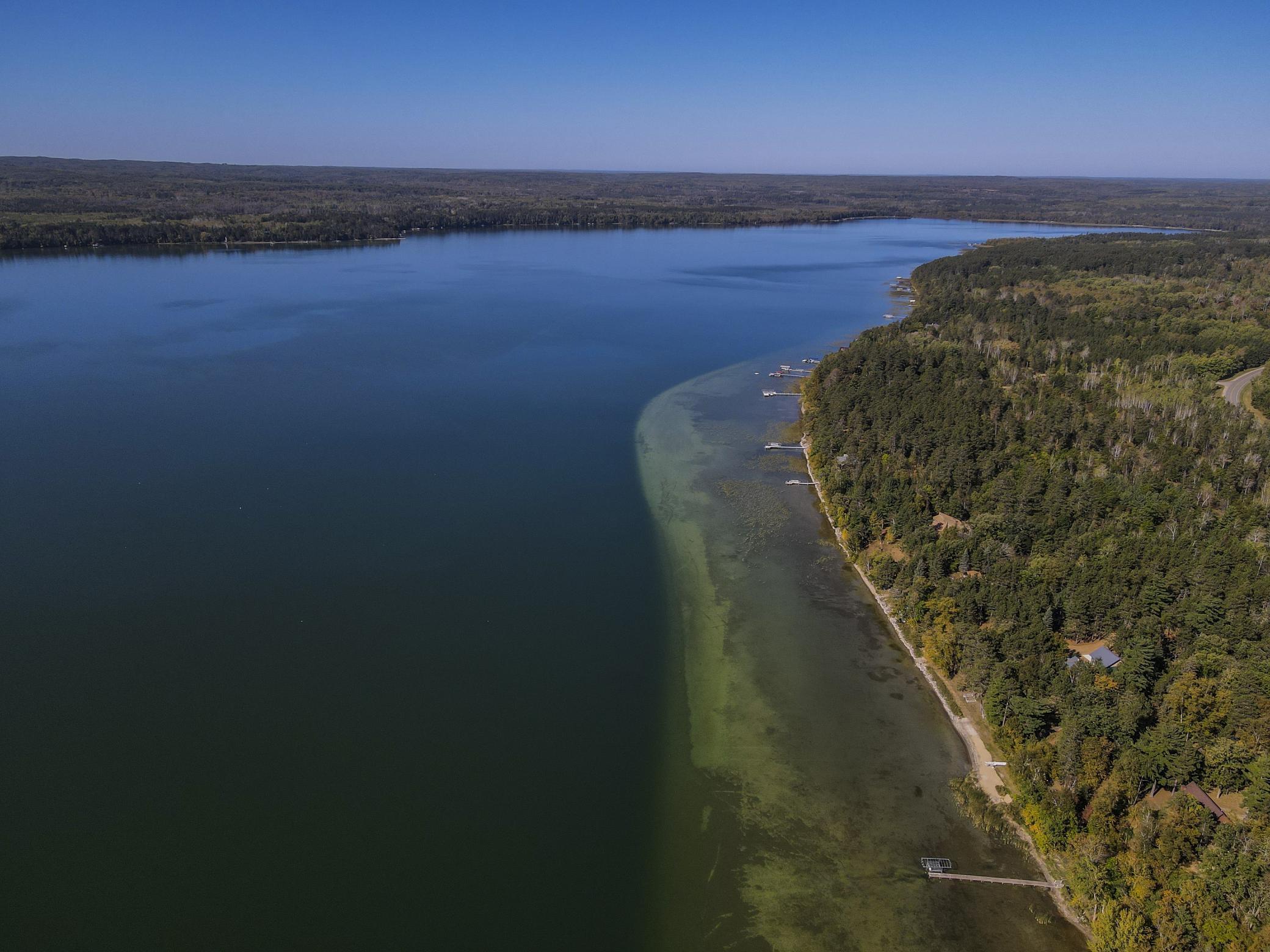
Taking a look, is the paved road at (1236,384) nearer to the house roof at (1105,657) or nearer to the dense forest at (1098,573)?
the dense forest at (1098,573)

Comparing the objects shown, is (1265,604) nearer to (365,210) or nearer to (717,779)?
(717,779)

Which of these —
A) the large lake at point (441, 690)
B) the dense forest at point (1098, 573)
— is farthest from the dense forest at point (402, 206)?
the dense forest at point (1098, 573)

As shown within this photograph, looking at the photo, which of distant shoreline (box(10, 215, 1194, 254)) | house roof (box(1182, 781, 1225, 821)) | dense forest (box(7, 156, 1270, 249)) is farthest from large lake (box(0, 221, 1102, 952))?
dense forest (box(7, 156, 1270, 249))

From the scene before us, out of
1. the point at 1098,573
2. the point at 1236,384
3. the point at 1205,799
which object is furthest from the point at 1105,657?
the point at 1236,384

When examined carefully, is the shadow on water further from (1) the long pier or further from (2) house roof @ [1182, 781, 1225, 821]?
(2) house roof @ [1182, 781, 1225, 821]

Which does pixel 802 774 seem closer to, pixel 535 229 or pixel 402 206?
pixel 535 229
